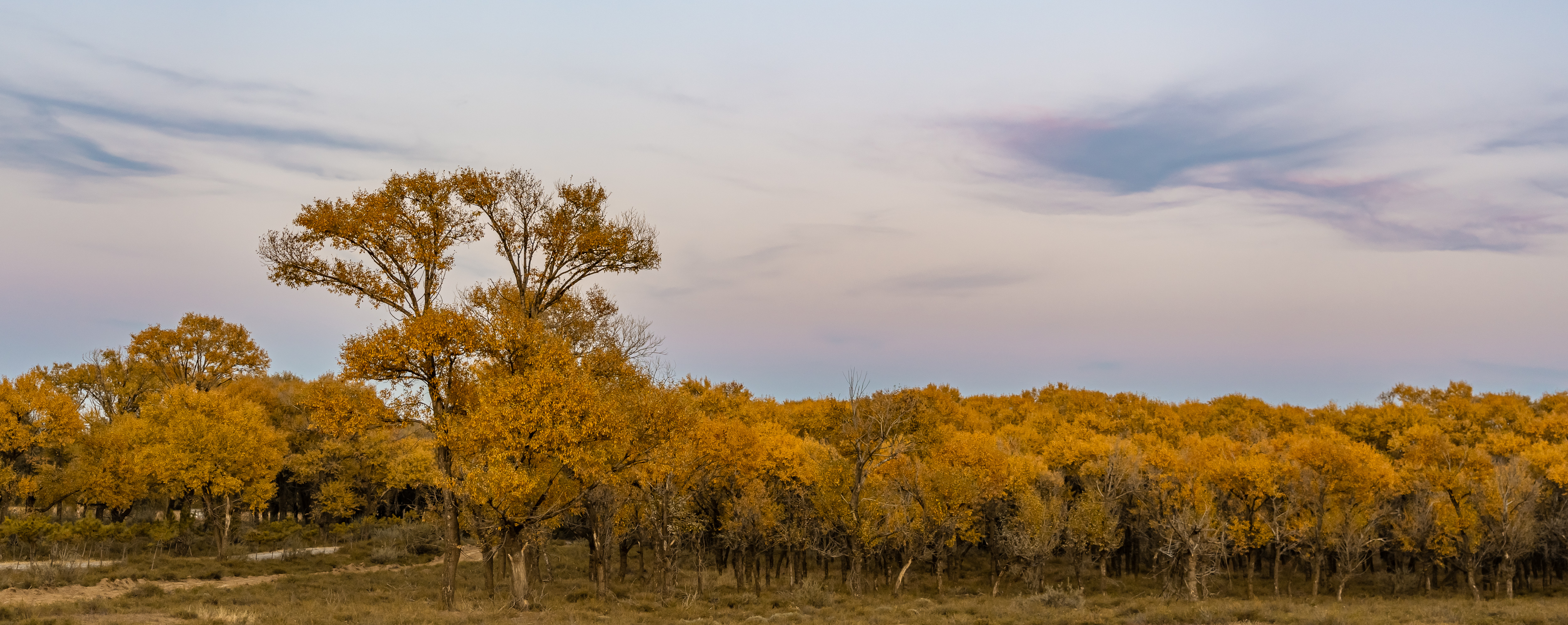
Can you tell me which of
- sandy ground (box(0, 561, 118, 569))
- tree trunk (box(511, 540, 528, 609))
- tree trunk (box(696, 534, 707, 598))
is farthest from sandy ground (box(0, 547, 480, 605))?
tree trunk (box(696, 534, 707, 598))

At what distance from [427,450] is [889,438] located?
43.5m

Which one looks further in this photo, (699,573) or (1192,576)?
(1192,576)

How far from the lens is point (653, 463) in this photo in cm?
3797

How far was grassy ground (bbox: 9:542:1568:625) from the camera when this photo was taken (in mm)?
30609

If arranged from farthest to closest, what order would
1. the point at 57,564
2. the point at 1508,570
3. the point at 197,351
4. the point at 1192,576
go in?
1. the point at 197,351
2. the point at 1508,570
3. the point at 1192,576
4. the point at 57,564

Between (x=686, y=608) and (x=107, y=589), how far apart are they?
26.7 m

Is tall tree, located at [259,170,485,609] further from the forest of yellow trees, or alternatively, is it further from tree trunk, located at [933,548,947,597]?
tree trunk, located at [933,548,947,597]

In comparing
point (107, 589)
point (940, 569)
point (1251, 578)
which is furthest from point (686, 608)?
point (1251, 578)

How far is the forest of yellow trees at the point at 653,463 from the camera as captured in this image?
32250 millimetres

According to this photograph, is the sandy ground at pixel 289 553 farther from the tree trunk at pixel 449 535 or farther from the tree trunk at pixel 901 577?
the tree trunk at pixel 901 577

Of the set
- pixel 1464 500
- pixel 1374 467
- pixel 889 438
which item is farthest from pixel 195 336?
pixel 1464 500

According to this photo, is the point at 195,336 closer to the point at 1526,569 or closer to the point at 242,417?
the point at 242,417

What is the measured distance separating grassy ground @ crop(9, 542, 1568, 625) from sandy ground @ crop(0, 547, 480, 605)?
1.07 m

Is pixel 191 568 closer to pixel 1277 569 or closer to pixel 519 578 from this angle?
pixel 519 578
